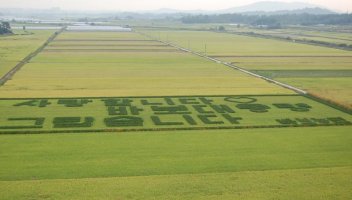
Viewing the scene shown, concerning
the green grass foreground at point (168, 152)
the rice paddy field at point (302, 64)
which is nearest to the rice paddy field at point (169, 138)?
the green grass foreground at point (168, 152)

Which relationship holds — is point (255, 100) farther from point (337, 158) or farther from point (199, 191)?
point (199, 191)

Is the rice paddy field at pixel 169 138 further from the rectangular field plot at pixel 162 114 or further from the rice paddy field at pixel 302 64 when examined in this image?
the rice paddy field at pixel 302 64

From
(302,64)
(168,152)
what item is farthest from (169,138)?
(302,64)

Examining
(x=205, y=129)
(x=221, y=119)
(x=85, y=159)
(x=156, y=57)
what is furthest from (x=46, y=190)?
(x=156, y=57)

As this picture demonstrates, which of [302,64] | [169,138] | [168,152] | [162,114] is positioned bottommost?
[302,64]

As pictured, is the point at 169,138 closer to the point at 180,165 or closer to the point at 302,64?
the point at 180,165
